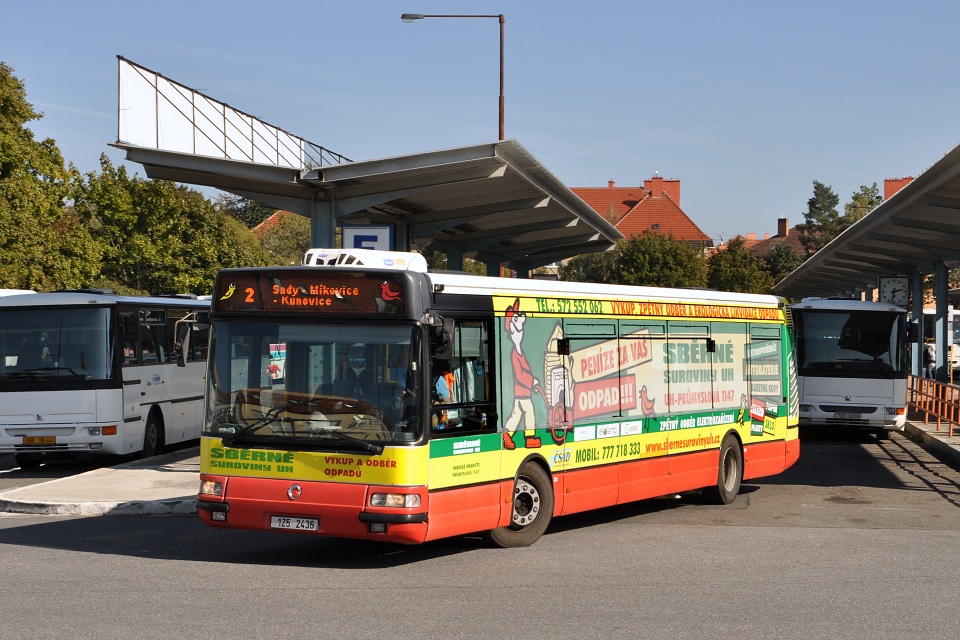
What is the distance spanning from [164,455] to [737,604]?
44.7ft

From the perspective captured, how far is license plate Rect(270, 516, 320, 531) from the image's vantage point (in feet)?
32.8

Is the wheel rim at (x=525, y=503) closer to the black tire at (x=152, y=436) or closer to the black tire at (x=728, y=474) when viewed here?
the black tire at (x=728, y=474)

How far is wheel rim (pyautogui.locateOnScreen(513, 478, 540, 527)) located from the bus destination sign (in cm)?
232

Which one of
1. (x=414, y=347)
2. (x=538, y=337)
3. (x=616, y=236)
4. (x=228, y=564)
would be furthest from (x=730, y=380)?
(x=616, y=236)

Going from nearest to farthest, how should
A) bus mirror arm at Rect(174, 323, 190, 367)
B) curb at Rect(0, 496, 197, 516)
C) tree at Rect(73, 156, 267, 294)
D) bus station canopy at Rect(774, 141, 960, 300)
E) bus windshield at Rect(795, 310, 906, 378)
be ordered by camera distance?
bus mirror arm at Rect(174, 323, 190, 367) → curb at Rect(0, 496, 197, 516) → bus station canopy at Rect(774, 141, 960, 300) → bus windshield at Rect(795, 310, 906, 378) → tree at Rect(73, 156, 267, 294)

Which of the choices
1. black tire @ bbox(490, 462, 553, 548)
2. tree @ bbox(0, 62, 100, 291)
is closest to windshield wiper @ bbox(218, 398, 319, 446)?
black tire @ bbox(490, 462, 553, 548)

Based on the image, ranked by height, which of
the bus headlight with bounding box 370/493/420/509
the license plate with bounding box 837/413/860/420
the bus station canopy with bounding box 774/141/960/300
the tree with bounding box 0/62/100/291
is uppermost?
the tree with bounding box 0/62/100/291

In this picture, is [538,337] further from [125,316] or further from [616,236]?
[616,236]

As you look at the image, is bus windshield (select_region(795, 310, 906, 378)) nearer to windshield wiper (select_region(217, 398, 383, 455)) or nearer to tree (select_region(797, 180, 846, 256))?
windshield wiper (select_region(217, 398, 383, 455))

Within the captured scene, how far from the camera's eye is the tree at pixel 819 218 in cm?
12494

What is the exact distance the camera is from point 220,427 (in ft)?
34.1

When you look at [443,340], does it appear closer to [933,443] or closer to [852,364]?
[933,443]

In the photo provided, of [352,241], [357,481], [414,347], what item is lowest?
[357,481]

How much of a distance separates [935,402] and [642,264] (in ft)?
198
